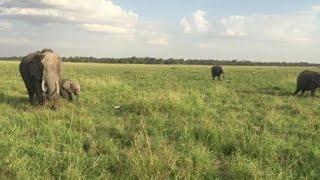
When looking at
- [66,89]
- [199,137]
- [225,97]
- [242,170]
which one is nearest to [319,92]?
[225,97]

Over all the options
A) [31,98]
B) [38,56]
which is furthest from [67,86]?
[38,56]

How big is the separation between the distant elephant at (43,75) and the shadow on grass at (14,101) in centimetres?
43

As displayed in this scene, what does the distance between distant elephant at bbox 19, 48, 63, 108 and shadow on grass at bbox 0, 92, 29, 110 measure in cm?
43

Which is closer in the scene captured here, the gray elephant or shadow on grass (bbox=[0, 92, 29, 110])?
shadow on grass (bbox=[0, 92, 29, 110])

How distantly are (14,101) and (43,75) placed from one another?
260 cm

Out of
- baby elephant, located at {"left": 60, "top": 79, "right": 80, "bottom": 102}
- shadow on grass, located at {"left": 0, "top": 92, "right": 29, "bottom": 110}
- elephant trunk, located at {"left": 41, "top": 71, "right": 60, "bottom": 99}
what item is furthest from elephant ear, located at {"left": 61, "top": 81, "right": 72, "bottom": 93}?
elephant trunk, located at {"left": 41, "top": 71, "right": 60, "bottom": 99}

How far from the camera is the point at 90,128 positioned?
988 centimetres

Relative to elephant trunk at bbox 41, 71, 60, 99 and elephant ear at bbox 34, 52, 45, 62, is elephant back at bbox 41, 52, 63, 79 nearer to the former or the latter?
elephant ear at bbox 34, 52, 45, 62

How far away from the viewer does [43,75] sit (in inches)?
506

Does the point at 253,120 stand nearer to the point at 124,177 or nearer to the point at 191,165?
the point at 191,165

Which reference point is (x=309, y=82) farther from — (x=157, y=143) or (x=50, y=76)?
(x=157, y=143)

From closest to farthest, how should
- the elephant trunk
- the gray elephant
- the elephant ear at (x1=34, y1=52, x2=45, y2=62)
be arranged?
the elephant trunk, the elephant ear at (x1=34, y1=52, x2=45, y2=62), the gray elephant

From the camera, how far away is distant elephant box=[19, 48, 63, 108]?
12789 mm

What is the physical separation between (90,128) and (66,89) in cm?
561
